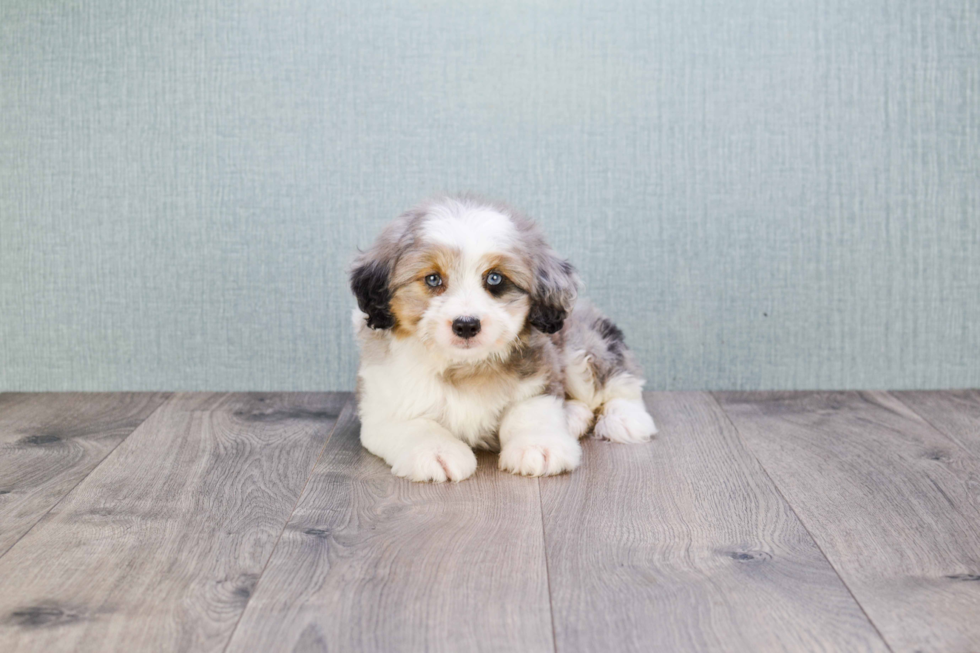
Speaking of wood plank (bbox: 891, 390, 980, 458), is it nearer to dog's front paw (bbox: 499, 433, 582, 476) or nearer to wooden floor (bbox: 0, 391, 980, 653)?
wooden floor (bbox: 0, 391, 980, 653)

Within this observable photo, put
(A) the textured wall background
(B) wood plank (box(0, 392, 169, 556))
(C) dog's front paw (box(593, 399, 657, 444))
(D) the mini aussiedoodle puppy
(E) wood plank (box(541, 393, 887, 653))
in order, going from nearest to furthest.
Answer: (E) wood plank (box(541, 393, 887, 653)) < (B) wood plank (box(0, 392, 169, 556)) < (D) the mini aussiedoodle puppy < (C) dog's front paw (box(593, 399, 657, 444)) < (A) the textured wall background

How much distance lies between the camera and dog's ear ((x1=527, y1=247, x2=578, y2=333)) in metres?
2.07

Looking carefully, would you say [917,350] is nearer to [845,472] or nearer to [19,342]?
[845,472]

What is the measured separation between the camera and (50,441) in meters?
2.38

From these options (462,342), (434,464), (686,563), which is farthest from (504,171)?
(686,563)

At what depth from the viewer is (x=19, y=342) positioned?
2.95 metres

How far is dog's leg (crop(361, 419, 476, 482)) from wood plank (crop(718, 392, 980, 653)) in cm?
72

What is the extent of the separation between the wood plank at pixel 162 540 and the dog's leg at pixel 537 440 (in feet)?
1.57

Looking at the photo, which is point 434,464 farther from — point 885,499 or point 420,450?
point 885,499

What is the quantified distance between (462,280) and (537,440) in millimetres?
413

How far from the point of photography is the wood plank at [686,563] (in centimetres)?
135

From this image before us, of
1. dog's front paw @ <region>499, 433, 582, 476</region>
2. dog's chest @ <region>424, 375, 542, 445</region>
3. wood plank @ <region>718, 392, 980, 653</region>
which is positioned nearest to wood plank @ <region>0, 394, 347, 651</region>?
dog's chest @ <region>424, 375, 542, 445</region>

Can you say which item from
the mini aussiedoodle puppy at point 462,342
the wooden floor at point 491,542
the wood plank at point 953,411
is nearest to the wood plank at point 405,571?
the wooden floor at point 491,542

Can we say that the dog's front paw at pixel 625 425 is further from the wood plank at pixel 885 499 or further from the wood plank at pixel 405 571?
the wood plank at pixel 405 571
